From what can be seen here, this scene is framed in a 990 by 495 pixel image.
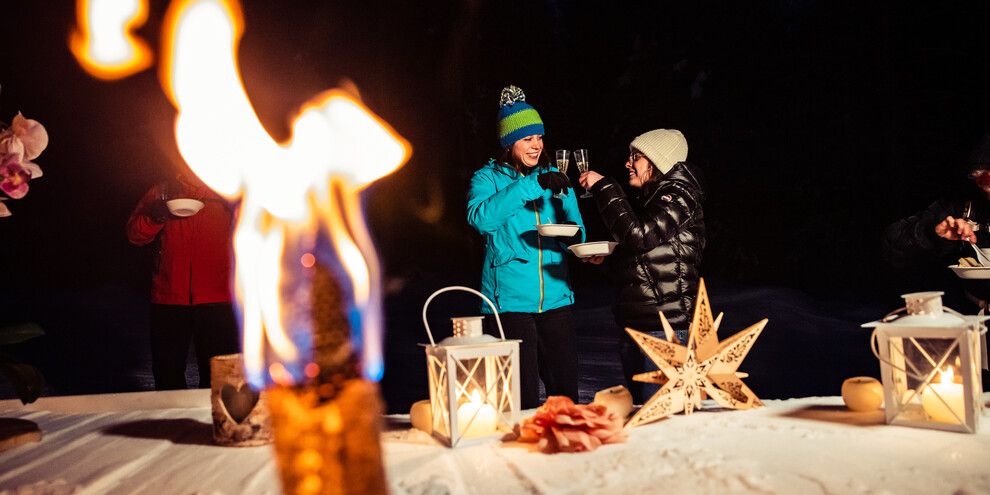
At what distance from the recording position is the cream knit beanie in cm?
230

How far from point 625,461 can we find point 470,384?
1.30 feet

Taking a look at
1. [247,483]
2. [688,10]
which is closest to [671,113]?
[688,10]

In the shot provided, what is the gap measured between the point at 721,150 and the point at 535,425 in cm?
681

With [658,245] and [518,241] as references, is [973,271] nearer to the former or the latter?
[658,245]

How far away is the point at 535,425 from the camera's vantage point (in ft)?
4.02

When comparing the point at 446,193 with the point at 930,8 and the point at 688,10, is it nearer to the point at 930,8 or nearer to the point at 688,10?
the point at 688,10

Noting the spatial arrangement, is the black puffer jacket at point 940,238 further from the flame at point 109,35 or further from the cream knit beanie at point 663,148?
the flame at point 109,35

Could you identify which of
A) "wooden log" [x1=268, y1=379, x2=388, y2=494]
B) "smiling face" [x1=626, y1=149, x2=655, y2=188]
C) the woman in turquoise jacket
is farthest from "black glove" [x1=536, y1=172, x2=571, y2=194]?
"wooden log" [x1=268, y1=379, x2=388, y2=494]

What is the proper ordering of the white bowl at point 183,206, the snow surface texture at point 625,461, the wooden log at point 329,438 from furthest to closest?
the white bowl at point 183,206, the snow surface texture at point 625,461, the wooden log at point 329,438

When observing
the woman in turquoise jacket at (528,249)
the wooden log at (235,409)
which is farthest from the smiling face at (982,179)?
the wooden log at (235,409)

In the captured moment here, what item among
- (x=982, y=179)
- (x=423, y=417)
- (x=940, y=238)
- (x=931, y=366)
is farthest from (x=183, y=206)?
(x=982, y=179)

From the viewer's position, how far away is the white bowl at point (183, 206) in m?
2.22

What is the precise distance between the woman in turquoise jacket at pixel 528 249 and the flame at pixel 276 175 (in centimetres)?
153

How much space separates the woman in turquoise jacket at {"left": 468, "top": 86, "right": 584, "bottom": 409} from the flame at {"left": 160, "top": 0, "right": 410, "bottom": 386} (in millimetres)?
1534
